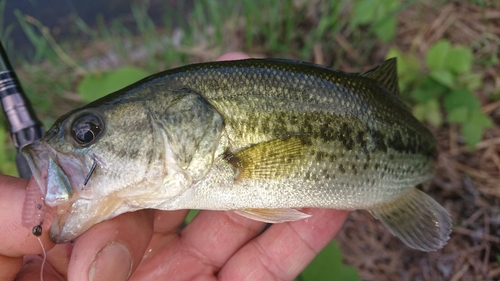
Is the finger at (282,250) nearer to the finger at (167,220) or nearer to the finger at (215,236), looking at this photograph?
the finger at (215,236)

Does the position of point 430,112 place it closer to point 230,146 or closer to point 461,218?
point 461,218

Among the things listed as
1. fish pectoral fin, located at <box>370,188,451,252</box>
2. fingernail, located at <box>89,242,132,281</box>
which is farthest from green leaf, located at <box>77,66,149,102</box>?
fish pectoral fin, located at <box>370,188,451,252</box>

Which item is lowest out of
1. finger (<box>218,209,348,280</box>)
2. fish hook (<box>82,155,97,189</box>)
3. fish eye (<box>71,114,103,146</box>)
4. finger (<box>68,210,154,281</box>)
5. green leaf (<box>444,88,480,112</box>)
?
finger (<box>218,209,348,280</box>)

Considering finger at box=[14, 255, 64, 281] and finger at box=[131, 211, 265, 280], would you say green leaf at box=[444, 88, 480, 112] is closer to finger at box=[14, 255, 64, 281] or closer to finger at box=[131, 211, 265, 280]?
finger at box=[131, 211, 265, 280]

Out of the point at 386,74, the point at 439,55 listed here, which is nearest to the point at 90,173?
the point at 386,74

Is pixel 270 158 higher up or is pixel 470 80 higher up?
pixel 270 158

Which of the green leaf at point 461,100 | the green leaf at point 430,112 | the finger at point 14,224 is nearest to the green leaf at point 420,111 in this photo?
the green leaf at point 430,112
